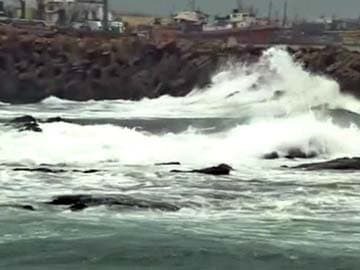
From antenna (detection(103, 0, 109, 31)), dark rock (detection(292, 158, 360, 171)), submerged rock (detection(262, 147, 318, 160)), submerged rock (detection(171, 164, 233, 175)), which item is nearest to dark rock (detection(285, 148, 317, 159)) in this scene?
submerged rock (detection(262, 147, 318, 160))

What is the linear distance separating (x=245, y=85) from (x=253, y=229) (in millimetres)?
37348

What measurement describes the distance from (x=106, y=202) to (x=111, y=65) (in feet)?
125

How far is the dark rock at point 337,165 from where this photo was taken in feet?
81.1

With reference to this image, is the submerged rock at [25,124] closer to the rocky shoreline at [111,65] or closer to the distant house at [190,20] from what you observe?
the rocky shoreline at [111,65]

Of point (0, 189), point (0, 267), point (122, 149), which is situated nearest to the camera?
point (0, 267)

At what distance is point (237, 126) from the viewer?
34.4 meters

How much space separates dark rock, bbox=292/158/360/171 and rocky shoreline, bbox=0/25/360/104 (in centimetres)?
2619

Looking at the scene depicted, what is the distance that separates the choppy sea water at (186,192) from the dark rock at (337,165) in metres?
0.67

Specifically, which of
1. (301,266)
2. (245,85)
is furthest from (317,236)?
(245,85)

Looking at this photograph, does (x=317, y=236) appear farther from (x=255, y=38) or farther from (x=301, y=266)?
(x=255, y=38)

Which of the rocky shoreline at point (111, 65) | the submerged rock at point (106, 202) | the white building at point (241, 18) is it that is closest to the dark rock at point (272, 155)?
the submerged rock at point (106, 202)

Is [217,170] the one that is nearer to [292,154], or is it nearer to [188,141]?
[292,154]

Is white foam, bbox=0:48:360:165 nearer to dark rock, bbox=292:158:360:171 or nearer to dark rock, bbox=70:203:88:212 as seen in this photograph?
dark rock, bbox=292:158:360:171

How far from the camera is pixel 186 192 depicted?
2034 cm
